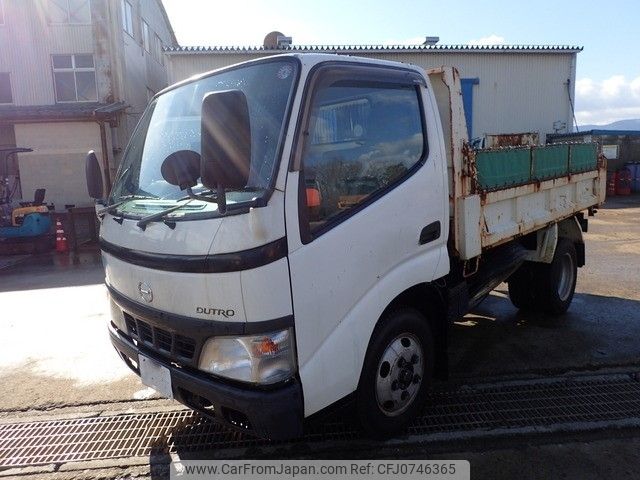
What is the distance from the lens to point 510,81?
17.9 metres

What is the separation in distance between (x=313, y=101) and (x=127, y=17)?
18.8 m

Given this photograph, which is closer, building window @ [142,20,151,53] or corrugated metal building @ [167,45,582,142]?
corrugated metal building @ [167,45,582,142]

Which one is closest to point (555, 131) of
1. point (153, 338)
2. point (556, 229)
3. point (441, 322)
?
point (556, 229)

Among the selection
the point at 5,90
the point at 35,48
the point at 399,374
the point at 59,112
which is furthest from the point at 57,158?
the point at 399,374

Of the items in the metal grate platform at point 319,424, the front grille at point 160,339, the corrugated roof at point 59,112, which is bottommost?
the metal grate platform at point 319,424

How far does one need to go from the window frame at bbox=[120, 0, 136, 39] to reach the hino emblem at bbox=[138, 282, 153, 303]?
17292 mm

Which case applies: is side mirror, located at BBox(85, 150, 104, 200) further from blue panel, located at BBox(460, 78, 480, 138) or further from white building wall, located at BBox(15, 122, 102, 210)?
blue panel, located at BBox(460, 78, 480, 138)

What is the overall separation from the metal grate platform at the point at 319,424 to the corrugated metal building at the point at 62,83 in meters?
13.1

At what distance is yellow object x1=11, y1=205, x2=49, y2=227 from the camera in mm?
11664

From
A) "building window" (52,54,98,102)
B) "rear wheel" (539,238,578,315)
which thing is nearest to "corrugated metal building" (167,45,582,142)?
"building window" (52,54,98,102)

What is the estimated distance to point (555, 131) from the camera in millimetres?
18688

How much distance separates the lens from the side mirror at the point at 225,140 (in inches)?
76.8

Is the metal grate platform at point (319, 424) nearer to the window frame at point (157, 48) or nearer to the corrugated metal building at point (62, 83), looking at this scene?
the corrugated metal building at point (62, 83)

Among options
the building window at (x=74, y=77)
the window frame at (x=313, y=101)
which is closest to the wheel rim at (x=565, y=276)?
the window frame at (x=313, y=101)
